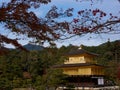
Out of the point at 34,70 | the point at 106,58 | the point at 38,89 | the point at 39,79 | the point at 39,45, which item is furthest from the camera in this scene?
the point at 106,58

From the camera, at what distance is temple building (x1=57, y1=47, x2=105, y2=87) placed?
3447cm

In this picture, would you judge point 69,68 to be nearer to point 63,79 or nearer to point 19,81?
point 63,79

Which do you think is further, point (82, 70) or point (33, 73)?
point (33, 73)

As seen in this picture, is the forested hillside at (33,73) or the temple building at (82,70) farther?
the temple building at (82,70)

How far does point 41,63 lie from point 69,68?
416cm

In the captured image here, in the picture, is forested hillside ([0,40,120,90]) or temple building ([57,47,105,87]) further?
temple building ([57,47,105,87])

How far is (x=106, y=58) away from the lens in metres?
47.7

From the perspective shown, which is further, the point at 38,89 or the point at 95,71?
the point at 95,71

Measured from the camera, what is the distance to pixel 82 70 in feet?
116

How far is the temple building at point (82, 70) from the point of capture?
3447cm

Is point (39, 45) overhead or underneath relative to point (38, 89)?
overhead

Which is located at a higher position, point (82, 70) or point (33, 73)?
point (82, 70)

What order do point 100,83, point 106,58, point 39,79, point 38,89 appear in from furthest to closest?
point 106,58
point 100,83
point 39,79
point 38,89

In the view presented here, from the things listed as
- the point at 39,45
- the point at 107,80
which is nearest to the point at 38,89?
the point at 107,80
